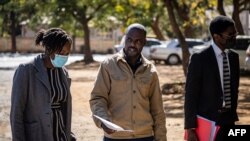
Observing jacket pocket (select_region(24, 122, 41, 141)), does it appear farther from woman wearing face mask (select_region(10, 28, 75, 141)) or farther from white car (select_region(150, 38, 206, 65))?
white car (select_region(150, 38, 206, 65))

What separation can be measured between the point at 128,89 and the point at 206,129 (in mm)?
812

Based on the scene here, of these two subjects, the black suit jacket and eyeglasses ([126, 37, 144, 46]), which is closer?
eyeglasses ([126, 37, 144, 46])

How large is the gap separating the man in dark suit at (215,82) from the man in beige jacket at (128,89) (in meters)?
0.47

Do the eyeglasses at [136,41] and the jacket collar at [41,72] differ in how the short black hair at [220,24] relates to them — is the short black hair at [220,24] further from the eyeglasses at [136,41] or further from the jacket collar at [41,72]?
the jacket collar at [41,72]

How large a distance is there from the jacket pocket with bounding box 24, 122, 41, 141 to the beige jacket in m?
0.44

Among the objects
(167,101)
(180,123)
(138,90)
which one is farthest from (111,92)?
(167,101)

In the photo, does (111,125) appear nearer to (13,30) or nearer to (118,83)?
(118,83)

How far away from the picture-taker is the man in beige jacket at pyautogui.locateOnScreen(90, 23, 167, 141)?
13.3ft

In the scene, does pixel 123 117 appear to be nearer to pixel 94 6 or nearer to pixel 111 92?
pixel 111 92

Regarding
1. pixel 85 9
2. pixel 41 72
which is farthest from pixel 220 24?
pixel 85 9

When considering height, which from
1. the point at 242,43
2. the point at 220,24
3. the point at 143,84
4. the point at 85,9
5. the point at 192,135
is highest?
the point at 85,9

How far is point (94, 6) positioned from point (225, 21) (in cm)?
3178

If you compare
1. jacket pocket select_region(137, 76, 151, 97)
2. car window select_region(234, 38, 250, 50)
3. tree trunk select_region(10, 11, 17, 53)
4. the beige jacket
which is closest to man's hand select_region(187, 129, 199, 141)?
the beige jacket

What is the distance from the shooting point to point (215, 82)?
4457 mm
